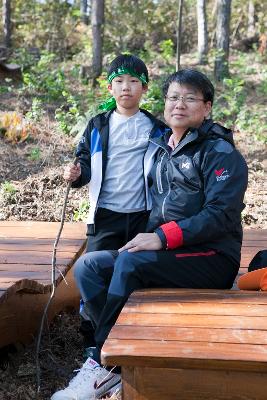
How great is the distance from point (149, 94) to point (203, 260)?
688 centimetres

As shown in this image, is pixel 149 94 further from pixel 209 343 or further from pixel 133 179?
pixel 209 343

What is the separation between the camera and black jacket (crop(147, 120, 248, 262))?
8.52ft

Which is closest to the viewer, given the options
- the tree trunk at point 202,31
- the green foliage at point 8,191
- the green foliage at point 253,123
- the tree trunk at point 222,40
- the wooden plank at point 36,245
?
the wooden plank at point 36,245

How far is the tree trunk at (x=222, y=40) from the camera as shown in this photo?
11234 mm

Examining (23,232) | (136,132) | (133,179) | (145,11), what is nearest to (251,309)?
(133,179)

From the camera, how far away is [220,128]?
2775mm

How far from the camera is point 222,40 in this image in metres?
11.6

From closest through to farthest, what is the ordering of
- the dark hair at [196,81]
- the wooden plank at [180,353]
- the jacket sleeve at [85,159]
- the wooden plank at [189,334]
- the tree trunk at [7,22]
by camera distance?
1. the wooden plank at [180,353]
2. the wooden plank at [189,334]
3. the dark hair at [196,81]
4. the jacket sleeve at [85,159]
5. the tree trunk at [7,22]

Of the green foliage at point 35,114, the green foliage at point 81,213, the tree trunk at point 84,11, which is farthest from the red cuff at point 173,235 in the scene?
the tree trunk at point 84,11

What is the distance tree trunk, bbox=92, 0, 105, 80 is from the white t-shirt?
334 inches

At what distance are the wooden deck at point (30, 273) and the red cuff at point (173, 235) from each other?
795mm

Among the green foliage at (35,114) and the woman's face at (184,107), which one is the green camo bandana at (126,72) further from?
the green foliage at (35,114)

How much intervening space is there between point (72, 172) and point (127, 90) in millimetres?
584

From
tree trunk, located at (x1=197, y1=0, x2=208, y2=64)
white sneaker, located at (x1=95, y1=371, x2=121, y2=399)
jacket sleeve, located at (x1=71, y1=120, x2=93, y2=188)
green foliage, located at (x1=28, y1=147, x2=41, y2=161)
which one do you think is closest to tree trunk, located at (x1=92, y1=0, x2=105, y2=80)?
tree trunk, located at (x1=197, y1=0, x2=208, y2=64)
